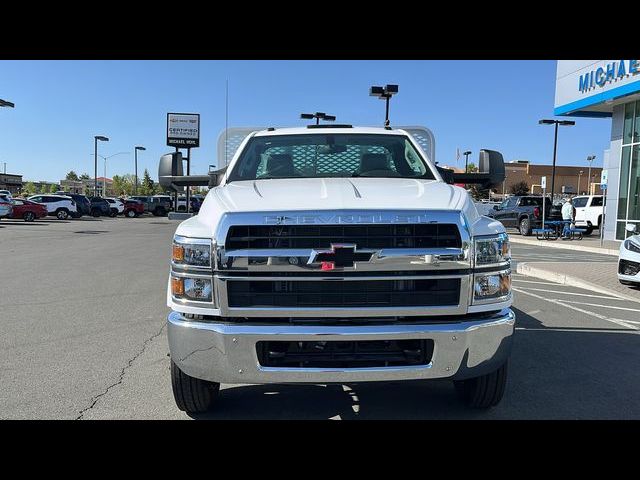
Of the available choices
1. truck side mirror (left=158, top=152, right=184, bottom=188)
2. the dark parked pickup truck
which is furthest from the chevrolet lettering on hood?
the dark parked pickup truck

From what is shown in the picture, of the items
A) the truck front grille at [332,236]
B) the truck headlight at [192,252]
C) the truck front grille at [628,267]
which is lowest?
the truck front grille at [628,267]

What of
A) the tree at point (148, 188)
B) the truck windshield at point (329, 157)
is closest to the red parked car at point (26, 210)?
the truck windshield at point (329, 157)

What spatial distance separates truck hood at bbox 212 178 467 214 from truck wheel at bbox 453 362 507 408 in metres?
1.15

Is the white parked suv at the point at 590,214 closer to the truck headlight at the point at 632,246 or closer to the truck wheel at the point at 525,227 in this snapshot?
the truck wheel at the point at 525,227

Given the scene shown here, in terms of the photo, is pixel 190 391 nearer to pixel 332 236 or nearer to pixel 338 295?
pixel 338 295

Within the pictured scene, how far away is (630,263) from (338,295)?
7429mm

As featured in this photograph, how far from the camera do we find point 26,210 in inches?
1221

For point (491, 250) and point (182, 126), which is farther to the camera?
point (182, 126)

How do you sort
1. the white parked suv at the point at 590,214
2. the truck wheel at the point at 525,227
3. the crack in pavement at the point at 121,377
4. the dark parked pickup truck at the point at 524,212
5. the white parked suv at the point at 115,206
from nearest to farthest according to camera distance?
the crack in pavement at the point at 121,377 < the dark parked pickup truck at the point at 524,212 < the truck wheel at the point at 525,227 < the white parked suv at the point at 590,214 < the white parked suv at the point at 115,206

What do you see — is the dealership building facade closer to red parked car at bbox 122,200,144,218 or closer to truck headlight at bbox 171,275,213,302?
truck headlight at bbox 171,275,213,302

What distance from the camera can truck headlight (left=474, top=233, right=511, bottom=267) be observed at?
3.07m

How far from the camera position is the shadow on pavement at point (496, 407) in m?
3.66

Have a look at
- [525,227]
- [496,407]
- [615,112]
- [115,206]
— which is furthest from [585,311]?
[115,206]

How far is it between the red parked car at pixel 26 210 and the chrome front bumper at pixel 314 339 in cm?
3234
